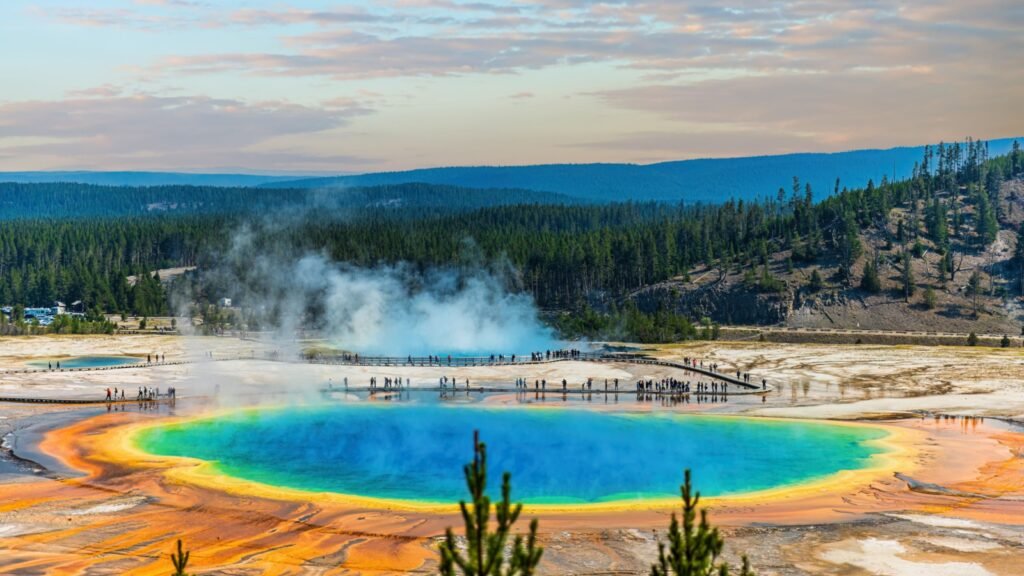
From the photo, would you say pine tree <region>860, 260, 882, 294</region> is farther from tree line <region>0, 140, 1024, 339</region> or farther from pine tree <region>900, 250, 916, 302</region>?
pine tree <region>900, 250, 916, 302</region>

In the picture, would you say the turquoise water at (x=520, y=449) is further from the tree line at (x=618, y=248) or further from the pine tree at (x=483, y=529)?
the tree line at (x=618, y=248)

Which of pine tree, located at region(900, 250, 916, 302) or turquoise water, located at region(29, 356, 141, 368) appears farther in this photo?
pine tree, located at region(900, 250, 916, 302)

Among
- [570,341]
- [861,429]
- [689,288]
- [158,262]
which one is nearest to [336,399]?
[861,429]

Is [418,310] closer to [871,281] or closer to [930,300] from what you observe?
[871,281]

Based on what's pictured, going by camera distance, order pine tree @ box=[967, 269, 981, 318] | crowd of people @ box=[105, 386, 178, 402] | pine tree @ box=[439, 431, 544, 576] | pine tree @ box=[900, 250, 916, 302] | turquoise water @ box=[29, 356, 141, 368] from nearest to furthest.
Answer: pine tree @ box=[439, 431, 544, 576] < crowd of people @ box=[105, 386, 178, 402] < turquoise water @ box=[29, 356, 141, 368] < pine tree @ box=[967, 269, 981, 318] < pine tree @ box=[900, 250, 916, 302]

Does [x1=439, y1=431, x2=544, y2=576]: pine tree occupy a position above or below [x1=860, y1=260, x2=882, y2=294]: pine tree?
below

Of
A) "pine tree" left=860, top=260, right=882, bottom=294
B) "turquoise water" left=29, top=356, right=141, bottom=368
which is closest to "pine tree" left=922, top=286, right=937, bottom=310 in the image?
"pine tree" left=860, top=260, right=882, bottom=294

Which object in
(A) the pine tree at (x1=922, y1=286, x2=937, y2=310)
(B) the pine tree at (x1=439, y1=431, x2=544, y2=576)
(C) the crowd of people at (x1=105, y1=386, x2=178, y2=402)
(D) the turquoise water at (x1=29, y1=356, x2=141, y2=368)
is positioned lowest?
(C) the crowd of people at (x1=105, y1=386, x2=178, y2=402)
